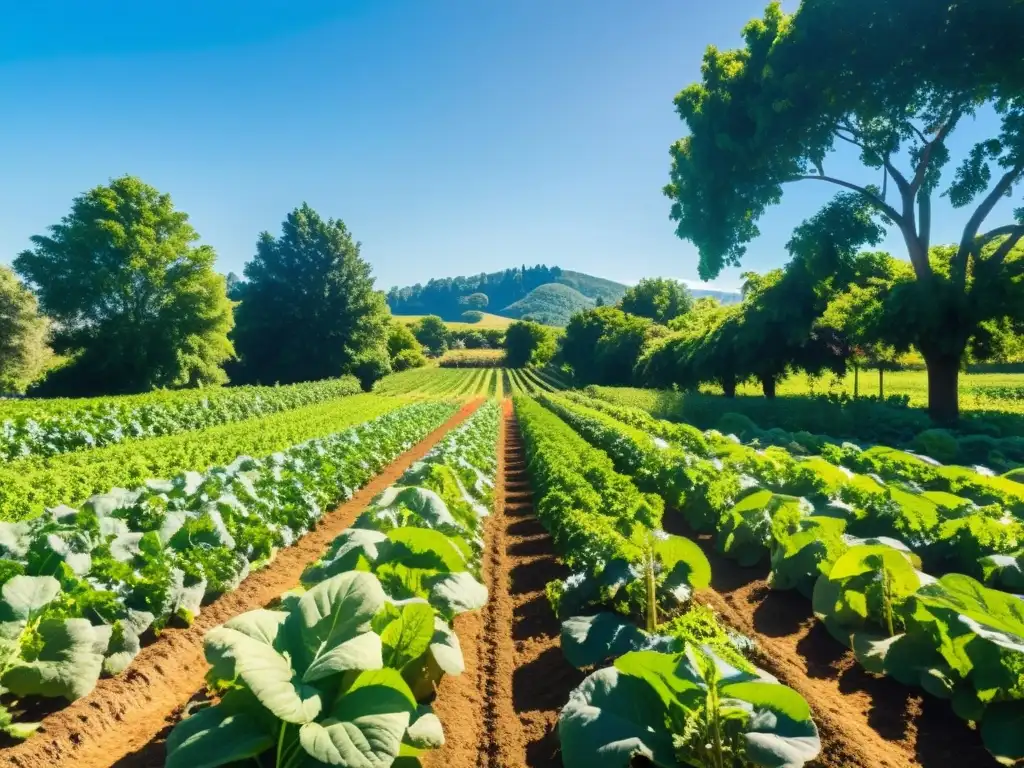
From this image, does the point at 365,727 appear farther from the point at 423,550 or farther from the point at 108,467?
the point at 108,467

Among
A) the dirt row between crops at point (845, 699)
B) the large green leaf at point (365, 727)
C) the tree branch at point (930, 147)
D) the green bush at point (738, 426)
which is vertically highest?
the tree branch at point (930, 147)

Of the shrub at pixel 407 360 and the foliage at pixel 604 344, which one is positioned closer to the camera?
the foliage at pixel 604 344

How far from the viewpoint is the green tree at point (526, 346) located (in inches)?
3799

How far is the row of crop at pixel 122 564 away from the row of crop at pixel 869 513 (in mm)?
5316

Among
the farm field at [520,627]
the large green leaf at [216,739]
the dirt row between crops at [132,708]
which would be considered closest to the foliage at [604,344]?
the farm field at [520,627]

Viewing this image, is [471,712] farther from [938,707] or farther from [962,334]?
[962,334]

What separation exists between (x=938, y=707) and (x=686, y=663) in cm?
214

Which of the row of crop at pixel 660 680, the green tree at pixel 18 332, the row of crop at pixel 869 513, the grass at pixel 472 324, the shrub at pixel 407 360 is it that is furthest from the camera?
the grass at pixel 472 324

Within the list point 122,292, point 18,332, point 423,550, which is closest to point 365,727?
point 423,550

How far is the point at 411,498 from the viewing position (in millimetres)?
5477

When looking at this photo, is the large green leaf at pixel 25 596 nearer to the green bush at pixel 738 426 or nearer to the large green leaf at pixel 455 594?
the large green leaf at pixel 455 594

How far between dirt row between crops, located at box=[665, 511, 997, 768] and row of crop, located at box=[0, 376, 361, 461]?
1806 cm

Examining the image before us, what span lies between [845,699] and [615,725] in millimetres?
2058

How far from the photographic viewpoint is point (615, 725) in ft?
8.66
